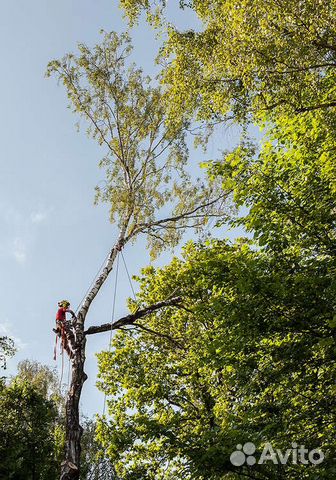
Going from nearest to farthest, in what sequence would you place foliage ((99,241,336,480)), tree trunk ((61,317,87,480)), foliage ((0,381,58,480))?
foliage ((99,241,336,480)) → tree trunk ((61,317,87,480)) → foliage ((0,381,58,480))

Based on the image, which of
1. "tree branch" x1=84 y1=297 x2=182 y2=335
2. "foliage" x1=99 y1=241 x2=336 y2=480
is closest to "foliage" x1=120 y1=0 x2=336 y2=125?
"foliage" x1=99 y1=241 x2=336 y2=480

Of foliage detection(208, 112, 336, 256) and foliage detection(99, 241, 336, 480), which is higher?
foliage detection(208, 112, 336, 256)

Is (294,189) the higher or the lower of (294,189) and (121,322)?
the lower

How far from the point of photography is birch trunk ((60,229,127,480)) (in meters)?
8.00

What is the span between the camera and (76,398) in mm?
9109

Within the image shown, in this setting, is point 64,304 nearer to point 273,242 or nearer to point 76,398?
point 76,398

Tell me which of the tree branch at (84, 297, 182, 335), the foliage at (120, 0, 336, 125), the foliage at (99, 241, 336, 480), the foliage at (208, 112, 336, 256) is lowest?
the foliage at (99, 241, 336, 480)

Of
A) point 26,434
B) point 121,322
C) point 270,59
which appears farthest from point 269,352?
point 26,434

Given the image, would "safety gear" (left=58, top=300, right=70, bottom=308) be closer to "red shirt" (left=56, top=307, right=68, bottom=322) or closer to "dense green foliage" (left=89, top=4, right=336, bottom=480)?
"red shirt" (left=56, top=307, right=68, bottom=322)

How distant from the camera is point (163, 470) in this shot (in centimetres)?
1270

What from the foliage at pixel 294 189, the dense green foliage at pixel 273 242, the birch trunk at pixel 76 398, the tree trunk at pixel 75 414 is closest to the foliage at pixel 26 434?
the dense green foliage at pixel 273 242

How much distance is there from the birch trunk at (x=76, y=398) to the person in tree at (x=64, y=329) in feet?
0.63

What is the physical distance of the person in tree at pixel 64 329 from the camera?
10.2 meters

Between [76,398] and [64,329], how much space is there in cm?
191
